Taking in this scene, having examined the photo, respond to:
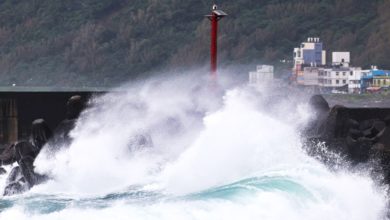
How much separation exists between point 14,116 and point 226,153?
14.0 ft

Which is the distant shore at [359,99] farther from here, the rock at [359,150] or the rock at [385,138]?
the rock at [359,150]

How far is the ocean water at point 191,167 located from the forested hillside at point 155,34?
130ft

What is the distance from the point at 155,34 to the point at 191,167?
168 feet

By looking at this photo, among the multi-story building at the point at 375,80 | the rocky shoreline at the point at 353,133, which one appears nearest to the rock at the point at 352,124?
the rocky shoreline at the point at 353,133

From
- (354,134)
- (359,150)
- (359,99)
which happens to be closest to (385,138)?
(354,134)

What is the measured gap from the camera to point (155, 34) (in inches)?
2685

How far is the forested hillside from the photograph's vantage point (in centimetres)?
6281

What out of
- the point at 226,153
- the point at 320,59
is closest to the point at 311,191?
the point at 226,153

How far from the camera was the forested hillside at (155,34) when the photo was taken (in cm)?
6281

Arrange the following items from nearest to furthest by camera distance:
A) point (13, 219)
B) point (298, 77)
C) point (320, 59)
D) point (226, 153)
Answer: point (13, 219) < point (226, 153) < point (298, 77) < point (320, 59)

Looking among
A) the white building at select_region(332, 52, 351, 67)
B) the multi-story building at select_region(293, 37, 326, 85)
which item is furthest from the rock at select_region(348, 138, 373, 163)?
the white building at select_region(332, 52, 351, 67)

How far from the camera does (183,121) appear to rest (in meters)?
19.6

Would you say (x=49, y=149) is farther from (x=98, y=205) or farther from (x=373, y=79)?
(x=373, y=79)

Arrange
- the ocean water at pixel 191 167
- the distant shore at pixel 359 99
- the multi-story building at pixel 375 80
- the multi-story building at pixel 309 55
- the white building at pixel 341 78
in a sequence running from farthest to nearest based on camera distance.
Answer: the multi-story building at pixel 309 55
the multi-story building at pixel 375 80
the white building at pixel 341 78
the distant shore at pixel 359 99
the ocean water at pixel 191 167
